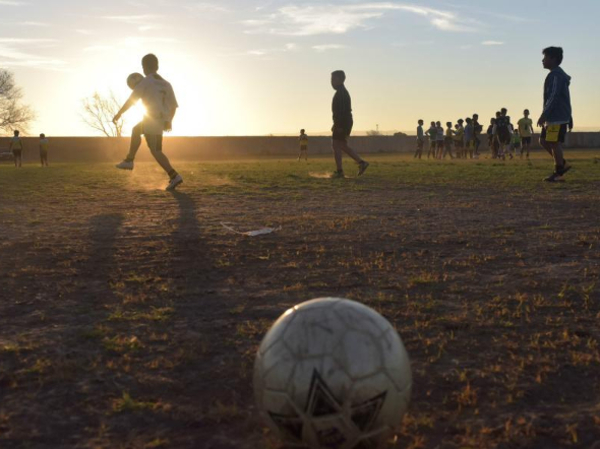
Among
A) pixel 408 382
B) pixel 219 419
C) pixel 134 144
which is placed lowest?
pixel 219 419

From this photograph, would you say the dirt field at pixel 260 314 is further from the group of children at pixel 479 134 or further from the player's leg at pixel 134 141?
the group of children at pixel 479 134

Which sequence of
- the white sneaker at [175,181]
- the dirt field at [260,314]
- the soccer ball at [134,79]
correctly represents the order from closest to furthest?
the dirt field at [260,314] → the soccer ball at [134,79] → the white sneaker at [175,181]

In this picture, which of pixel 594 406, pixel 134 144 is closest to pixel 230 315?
pixel 594 406

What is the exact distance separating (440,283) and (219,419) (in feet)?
7.62

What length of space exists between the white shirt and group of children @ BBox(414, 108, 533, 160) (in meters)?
18.4

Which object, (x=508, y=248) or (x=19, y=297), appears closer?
(x=19, y=297)

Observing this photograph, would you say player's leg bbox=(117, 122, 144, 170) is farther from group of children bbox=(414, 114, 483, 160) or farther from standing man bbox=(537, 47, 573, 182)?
group of children bbox=(414, 114, 483, 160)

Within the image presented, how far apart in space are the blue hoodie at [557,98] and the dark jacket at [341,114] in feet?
12.3

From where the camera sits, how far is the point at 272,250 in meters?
5.60

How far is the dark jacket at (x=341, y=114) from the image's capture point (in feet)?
42.8

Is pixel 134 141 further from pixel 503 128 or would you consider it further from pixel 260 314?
pixel 503 128

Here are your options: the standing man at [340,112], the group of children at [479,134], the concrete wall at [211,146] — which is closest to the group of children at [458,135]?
the group of children at [479,134]

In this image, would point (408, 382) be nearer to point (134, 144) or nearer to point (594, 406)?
point (594, 406)

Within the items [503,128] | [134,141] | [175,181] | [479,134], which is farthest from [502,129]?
[134,141]
